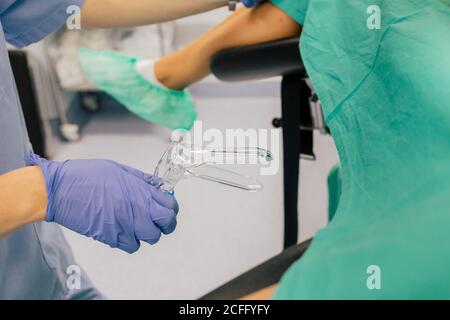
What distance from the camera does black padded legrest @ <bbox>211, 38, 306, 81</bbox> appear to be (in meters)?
0.90

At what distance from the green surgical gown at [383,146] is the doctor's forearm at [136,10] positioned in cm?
30

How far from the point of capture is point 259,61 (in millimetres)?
944

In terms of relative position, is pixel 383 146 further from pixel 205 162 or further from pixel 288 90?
pixel 288 90

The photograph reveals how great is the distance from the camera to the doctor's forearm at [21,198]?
0.59m

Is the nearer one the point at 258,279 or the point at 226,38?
the point at 258,279

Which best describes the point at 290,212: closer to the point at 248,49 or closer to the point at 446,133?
the point at 248,49

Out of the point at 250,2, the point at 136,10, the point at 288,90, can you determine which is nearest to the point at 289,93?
the point at 288,90

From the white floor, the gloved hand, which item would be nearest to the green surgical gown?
the gloved hand

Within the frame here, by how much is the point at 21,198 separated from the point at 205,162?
10.2 inches

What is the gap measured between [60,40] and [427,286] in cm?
197

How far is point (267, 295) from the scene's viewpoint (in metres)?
0.52

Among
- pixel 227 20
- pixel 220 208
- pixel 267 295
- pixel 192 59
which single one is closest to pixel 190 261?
pixel 220 208

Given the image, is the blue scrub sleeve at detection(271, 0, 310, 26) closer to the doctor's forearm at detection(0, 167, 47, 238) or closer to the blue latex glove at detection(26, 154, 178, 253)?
the blue latex glove at detection(26, 154, 178, 253)

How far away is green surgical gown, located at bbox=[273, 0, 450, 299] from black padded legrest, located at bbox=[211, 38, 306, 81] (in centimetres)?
9
